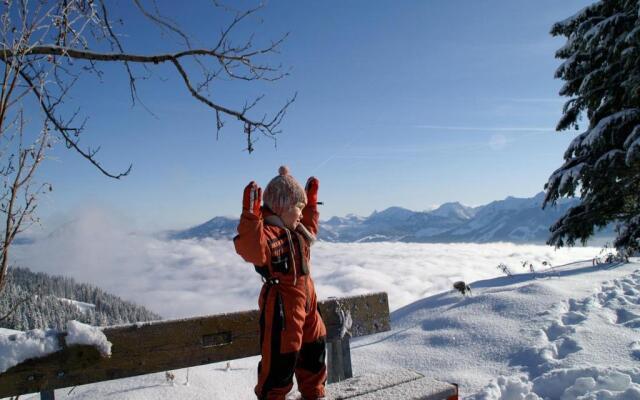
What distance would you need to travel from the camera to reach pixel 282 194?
2.27 meters

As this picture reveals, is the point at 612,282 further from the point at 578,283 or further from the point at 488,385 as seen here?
the point at 488,385

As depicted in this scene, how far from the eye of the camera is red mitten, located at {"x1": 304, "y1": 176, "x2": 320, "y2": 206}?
2566 millimetres

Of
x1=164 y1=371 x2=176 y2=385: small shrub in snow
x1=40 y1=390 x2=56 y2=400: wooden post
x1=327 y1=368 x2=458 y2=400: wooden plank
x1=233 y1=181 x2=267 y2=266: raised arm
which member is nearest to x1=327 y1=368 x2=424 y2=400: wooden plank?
x1=327 y1=368 x2=458 y2=400: wooden plank

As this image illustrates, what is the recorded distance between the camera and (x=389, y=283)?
611 feet

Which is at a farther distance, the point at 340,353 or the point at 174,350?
the point at 340,353

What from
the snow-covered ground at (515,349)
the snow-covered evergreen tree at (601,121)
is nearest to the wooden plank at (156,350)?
the snow-covered ground at (515,349)

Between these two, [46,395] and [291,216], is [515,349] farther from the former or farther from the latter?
[46,395]

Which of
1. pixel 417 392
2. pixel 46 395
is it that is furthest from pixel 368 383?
pixel 46 395

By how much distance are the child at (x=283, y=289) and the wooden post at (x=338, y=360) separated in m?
0.41

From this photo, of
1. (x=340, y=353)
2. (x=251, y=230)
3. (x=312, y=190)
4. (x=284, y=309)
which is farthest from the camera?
(x=340, y=353)

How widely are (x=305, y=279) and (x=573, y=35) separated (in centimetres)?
936

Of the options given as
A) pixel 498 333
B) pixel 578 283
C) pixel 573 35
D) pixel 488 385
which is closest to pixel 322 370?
pixel 488 385

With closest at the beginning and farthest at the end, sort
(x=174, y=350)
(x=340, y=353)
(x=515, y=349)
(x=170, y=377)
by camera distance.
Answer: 1. (x=174, y=350)
2. (x=340, y=353)
3. (x=515, y=349)
4. (x=170, y=377)

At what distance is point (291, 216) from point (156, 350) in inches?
42.1
